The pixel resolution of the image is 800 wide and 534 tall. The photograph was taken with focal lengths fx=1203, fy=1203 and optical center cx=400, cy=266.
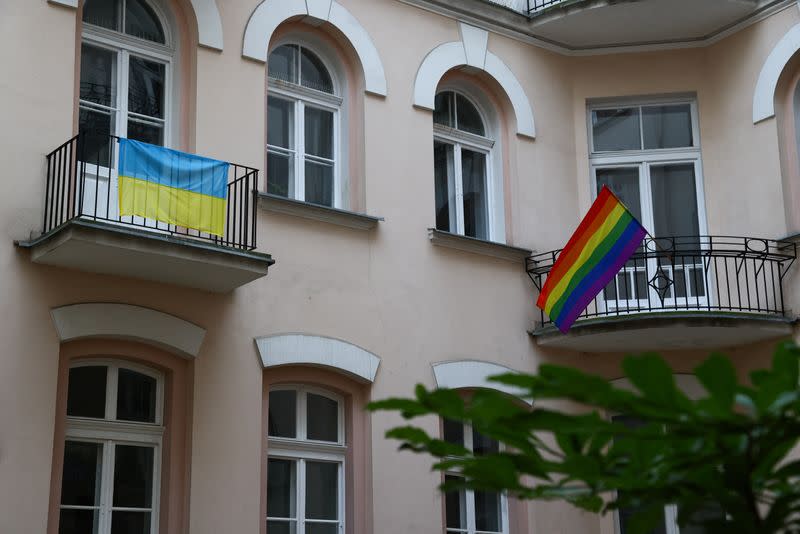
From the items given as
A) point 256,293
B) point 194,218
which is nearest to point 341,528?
point 256,293

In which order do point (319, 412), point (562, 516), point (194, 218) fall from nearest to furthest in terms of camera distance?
point (194, 218) < point (319, 412) < point (562, 516)

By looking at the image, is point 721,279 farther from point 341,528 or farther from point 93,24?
point 93,24

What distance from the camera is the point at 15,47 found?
32.4 ft

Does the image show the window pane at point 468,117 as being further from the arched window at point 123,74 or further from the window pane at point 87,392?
the window pane at point 87,392

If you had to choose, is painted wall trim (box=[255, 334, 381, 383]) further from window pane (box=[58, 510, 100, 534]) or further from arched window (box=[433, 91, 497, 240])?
arched window (box=[433, 91, 497, 240])

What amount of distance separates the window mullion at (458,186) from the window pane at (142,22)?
3615 millimetres

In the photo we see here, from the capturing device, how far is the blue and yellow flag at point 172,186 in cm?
954

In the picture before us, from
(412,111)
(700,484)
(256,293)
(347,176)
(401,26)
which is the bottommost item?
(700,484)

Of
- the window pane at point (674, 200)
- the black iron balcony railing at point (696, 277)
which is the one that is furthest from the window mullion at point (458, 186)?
the window pane at point (674, 200)

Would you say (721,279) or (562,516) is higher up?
(721,279)

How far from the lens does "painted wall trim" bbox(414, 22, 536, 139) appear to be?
12797 mm

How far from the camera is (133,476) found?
10125mm

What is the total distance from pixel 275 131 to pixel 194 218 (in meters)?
2.23

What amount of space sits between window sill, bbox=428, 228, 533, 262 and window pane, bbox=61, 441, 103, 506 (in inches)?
162
